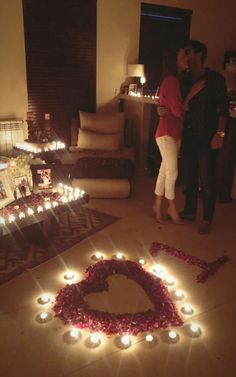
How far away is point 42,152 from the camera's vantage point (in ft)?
13.3

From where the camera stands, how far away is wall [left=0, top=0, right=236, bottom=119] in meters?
4.05

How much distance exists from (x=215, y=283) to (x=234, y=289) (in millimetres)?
131

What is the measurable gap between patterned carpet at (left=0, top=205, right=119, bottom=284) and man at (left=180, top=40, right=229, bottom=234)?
0.94m

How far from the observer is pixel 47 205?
8.77ft

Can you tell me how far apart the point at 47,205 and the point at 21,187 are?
29cm

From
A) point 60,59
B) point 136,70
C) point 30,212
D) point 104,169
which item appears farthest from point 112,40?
point 30,212

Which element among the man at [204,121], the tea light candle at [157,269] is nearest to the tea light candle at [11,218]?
the tea light candle at [157,269]

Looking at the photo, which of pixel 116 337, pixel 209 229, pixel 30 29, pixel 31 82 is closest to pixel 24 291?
pixel 116 337

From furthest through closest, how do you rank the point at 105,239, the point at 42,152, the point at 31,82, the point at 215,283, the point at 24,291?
the point at 31,82 < the point at 42,152 < the point at 105,239 < the point at 215,283 < the point at 24,291

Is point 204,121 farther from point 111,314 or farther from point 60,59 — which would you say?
point 60,59

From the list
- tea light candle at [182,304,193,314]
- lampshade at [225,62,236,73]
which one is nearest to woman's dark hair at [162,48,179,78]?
tea light candle at [182,304,193,314]

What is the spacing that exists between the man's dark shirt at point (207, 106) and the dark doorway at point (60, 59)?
7.06ft

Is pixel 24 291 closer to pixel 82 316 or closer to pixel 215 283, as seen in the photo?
pixel 82 316

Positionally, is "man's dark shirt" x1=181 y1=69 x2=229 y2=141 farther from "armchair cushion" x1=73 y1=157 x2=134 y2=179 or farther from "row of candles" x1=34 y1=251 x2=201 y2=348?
"row of candles" x1=34 y1=251 x2=201 y2=348
